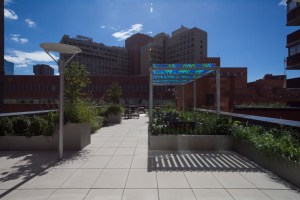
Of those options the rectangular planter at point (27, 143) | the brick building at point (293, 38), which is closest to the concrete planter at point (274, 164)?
the rectangular planter at point (27, 143)

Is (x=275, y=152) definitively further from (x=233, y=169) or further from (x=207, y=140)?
(x=207, y=140)

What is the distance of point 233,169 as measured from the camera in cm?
576

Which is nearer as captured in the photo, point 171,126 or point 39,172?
point 39,172

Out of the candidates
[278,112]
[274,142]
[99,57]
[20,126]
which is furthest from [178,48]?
[274,142]

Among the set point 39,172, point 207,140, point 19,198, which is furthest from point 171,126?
point 19,198

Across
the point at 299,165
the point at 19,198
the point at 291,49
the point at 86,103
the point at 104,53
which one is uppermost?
the point at 104,53

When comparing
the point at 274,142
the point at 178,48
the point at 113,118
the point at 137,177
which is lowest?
the point at 137,177

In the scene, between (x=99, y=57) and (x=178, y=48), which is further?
(x=99, y=57)

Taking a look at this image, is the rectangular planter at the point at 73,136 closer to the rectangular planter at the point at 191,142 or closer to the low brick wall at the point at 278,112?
the rectangular planter at the point at 191,142

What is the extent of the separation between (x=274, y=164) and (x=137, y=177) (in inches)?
119

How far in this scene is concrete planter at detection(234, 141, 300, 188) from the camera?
4.66 meters

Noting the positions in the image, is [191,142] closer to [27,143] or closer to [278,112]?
[27,143]

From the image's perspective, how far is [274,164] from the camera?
535 centimetres

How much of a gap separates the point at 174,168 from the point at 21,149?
5.11 metres
